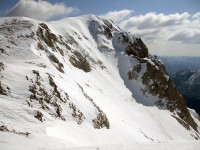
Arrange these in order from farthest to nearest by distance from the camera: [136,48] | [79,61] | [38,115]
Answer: [136,48], [79,61], [38,115]

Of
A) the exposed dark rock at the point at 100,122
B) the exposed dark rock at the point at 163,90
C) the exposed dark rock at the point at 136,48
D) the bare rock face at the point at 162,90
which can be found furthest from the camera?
the exposed dark rock at the point at 136,48

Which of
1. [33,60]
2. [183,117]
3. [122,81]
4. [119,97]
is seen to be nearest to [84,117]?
[33,60]

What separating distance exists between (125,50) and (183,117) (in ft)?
81.0

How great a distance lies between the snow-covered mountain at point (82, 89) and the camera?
81.1 feet

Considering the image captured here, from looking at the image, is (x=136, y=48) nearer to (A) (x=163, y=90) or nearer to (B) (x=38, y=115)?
(A) (x=163, y=90)

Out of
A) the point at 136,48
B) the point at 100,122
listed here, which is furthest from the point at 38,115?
the point at 136,48

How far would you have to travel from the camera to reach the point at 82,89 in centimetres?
3959

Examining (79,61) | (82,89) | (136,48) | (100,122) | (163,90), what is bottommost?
(163,90)

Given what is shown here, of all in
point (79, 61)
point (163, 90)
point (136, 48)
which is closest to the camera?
point (79, 61)

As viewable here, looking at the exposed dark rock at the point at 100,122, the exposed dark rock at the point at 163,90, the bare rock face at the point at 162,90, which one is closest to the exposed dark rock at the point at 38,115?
the exposed dark rock at the point at 100,122

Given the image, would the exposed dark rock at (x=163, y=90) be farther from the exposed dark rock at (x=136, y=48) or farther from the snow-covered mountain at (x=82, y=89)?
the exposed dark rock at (x=136, y=48)

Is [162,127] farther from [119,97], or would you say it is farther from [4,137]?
[4,137]

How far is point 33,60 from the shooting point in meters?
37.5

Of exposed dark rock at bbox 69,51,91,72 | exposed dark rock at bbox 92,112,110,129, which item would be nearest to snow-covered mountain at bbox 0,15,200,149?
exposed dark rock at bbox 69,51,91,72
